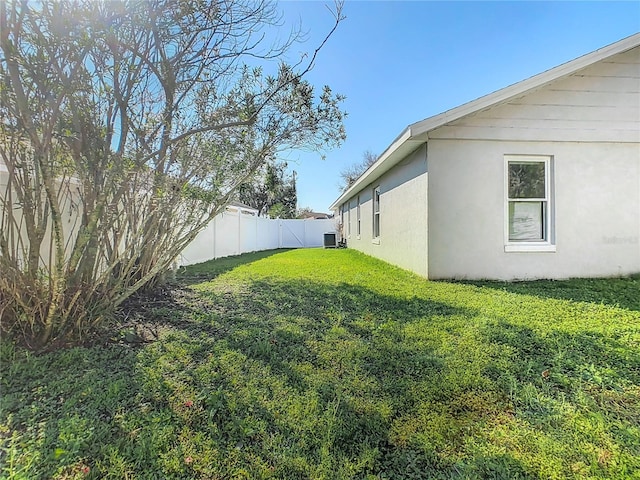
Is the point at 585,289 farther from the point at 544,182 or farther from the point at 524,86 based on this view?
the point at 524,86

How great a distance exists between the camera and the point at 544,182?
6340mm

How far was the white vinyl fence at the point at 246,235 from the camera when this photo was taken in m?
10.1

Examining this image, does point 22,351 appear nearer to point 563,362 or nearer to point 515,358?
point 515,358

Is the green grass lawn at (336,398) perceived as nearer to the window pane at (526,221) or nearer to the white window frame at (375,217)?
the window pane at (526,221)

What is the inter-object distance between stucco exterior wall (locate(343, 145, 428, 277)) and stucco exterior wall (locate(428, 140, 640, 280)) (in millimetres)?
346

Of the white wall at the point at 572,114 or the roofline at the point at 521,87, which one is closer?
the roofline at the point at 521,87

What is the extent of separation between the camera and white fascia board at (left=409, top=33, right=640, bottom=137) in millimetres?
5777

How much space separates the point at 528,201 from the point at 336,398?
5807mm

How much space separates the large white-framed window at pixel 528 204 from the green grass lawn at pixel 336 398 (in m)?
2.26

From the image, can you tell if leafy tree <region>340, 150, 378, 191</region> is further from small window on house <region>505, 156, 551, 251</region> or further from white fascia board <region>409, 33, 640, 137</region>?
white fascia board <region>409, 33, 640, 137</region>

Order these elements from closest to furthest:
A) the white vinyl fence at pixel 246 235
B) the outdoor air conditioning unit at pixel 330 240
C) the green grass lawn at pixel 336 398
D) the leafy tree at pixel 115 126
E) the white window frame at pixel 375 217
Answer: the green grass lawn at pixel 336 398, the leafy tree at pixel 115 126, the white vinyl fence at pixel 246 235, the white window frame at pixel 375 217, the outdoor air conditioning unit at pixel 330 240

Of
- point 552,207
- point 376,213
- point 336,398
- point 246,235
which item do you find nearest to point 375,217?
point 376,213

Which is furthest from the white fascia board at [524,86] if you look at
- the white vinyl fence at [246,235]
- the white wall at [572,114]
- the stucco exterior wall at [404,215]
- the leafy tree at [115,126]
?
the white vinyl fence at [246,235]

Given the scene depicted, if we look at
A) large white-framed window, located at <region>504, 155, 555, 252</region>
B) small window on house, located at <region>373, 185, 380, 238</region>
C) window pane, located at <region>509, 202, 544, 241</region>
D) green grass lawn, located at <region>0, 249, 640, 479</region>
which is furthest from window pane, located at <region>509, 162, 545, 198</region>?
small window on house, located at <region>373, 185, 380, 238</region>
